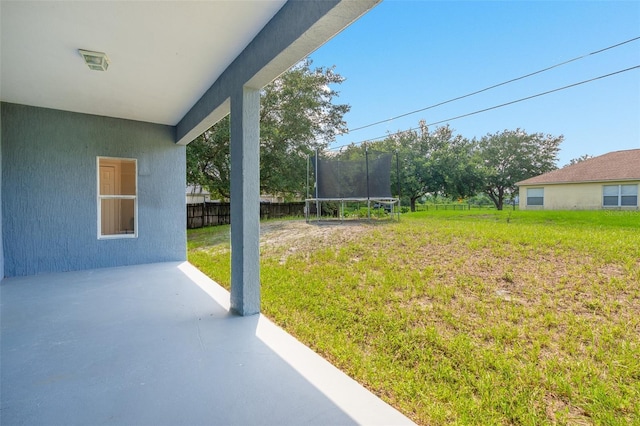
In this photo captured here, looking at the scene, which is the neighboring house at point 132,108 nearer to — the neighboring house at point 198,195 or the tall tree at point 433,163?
the tall tree at point 433,163

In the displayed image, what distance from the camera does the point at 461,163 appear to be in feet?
37.0

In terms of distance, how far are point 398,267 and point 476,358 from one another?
177 cm

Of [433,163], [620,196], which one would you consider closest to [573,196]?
[620,196]

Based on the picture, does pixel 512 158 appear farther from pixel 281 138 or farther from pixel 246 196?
pixel 246 196

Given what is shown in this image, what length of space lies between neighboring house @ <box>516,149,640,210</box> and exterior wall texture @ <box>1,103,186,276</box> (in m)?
6.33

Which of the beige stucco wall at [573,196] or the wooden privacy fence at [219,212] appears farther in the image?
the wooden privacy fence at [219,212]

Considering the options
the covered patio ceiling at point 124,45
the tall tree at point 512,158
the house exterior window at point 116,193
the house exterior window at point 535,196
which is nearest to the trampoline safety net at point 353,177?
the house exterior window at point 535,196

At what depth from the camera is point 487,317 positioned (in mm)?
2539

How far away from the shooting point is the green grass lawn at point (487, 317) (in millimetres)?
1688

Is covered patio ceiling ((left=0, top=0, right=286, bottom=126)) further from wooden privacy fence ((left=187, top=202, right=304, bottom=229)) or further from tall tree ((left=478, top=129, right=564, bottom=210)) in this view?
tall tree ((left=478, top=129, right=564, bottom=210))

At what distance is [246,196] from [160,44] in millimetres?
1434

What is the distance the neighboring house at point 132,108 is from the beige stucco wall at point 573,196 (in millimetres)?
4351

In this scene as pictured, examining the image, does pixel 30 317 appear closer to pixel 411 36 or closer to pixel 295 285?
pixel 295 285

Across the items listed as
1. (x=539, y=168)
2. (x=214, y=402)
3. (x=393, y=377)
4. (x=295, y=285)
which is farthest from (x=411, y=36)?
(x=214, y=402)
